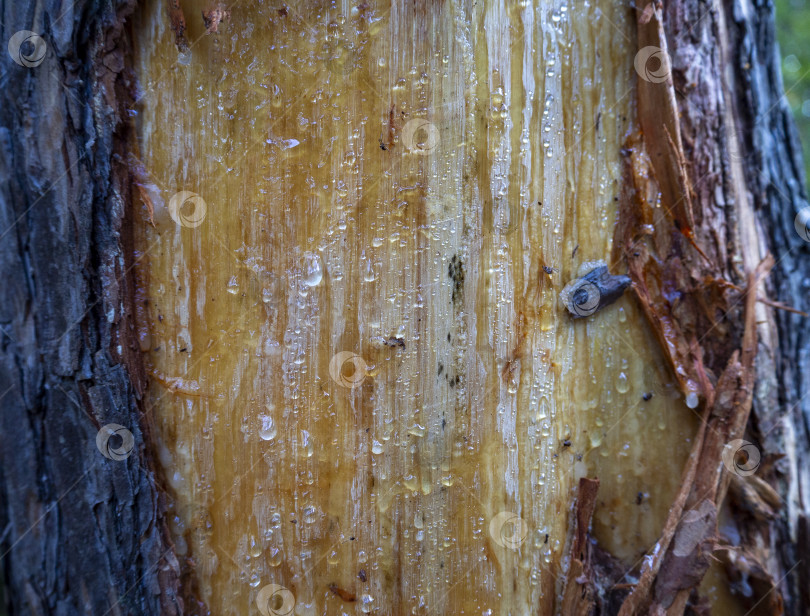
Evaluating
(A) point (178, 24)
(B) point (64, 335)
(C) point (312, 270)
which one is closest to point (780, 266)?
(C) point (312, 270)

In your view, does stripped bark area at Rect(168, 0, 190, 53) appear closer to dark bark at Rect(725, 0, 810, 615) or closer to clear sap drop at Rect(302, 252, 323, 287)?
clear sap drop at Rect(302, 252, 323, 287)

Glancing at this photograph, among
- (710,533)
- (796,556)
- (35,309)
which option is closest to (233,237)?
(35,309)

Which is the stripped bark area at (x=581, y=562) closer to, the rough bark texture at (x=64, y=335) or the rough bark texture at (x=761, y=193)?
the rough bark texture at (x=761, y=193)

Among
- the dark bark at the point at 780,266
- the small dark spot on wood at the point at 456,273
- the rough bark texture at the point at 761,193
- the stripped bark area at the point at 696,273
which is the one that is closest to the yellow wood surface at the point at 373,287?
the small dark spot on wood at the point at 456,273

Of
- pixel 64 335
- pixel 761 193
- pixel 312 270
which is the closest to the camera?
pixel 64 335

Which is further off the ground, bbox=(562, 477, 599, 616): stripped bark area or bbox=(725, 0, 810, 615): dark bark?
bbox=(725, 0, 810, 615): dark bark

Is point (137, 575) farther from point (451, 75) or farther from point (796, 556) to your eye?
point (796, 556)

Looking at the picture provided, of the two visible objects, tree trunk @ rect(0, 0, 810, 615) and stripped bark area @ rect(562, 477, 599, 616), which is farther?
stripped bark area @ rect(562, 477, 599, 616)

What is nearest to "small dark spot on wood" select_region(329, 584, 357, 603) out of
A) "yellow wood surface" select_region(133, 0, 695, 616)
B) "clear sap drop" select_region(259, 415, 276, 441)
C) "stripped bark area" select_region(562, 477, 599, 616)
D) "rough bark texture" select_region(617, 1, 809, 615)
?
"yellow wood surface" select_region(133, 0, 695, 616)

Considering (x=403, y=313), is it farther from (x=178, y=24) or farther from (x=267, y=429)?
(x=178, y=24)
